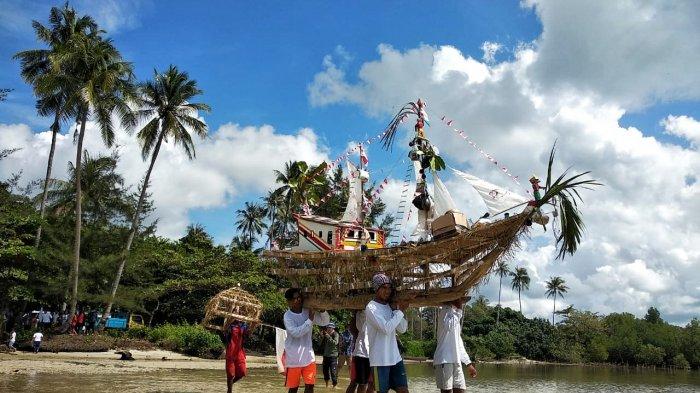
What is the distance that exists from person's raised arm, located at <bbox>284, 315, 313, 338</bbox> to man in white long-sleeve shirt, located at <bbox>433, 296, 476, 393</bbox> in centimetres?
213

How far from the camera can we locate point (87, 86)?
24.5 meters

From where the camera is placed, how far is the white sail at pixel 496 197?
31.5ft

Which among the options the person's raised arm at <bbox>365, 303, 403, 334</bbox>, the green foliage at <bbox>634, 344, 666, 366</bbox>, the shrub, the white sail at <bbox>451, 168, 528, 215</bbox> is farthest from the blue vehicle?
the shrub

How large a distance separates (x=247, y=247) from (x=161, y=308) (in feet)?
56.0

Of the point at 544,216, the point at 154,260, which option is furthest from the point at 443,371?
the point at 154,260

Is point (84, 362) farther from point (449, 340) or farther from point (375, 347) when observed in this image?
point (375, 347)

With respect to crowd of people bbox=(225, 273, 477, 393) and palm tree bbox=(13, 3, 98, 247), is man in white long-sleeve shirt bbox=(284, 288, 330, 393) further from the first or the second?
palm tree bbox=(13, 3, 98, 247)

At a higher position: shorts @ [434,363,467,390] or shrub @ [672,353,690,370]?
shorts @ [434,363,467,390]

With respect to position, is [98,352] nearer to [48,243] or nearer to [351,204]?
[48,243]

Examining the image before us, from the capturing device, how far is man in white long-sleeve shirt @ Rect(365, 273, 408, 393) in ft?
19.2

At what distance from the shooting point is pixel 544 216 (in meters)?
9.07

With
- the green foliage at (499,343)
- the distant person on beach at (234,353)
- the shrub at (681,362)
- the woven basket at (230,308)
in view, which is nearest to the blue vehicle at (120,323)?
the woven basket at (230,308)

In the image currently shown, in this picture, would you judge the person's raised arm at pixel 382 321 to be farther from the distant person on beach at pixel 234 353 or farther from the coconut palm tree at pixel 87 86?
the coconut palm tree at pixel 87 86

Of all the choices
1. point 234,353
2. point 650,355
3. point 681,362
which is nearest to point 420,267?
point 234,353
